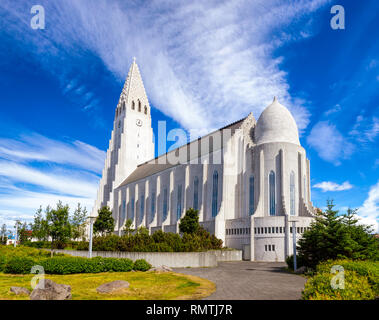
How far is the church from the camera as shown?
4322 cm

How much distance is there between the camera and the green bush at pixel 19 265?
2050 cm

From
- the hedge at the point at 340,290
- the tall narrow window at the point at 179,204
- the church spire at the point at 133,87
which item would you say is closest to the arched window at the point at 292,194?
the tall narrow window at the point at 179,204

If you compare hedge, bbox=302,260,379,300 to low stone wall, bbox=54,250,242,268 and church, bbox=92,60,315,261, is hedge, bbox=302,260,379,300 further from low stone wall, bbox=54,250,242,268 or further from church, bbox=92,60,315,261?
church, bbox=92,60,315,261

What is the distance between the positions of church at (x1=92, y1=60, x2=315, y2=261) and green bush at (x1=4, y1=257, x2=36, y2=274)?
24.4 metres

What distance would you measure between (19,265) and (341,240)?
20.4 m

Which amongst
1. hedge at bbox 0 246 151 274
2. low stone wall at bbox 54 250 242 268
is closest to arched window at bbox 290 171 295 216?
low stone wall at bbox 54 250 242 268

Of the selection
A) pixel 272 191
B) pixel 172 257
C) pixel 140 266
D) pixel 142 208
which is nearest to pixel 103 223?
pixel 142 208

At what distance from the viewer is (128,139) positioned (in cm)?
9062

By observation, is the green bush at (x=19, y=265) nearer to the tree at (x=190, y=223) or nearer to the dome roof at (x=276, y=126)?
the tree at (x=190, y=223)

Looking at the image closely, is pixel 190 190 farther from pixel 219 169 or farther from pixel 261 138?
pixel 261 138

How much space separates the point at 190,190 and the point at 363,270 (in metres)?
45.0

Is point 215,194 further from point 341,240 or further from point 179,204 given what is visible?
point 341,240

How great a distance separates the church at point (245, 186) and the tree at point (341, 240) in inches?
450
